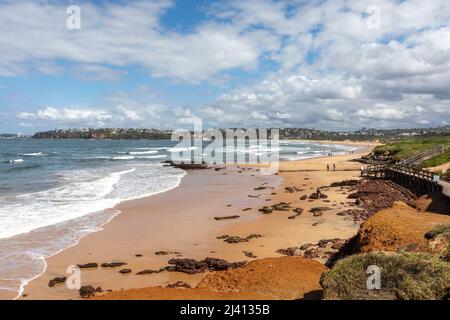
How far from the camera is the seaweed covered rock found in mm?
7613

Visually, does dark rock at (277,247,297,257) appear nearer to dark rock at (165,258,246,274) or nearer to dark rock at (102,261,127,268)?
dark rock at (165,258,246,274)

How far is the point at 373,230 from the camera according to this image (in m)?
13.1

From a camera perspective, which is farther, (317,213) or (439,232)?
(317,213)

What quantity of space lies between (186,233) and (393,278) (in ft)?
41.9

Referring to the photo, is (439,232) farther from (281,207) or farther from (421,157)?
(421,157)

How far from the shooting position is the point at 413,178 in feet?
108

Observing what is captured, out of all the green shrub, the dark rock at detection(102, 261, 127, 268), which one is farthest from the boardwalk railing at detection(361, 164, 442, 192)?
the dark rock at detection(102, 261, 127, 268)

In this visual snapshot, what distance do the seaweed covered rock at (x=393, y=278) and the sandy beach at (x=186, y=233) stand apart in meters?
5.79

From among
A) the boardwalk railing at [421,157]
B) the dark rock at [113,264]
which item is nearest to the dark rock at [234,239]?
the dark rock at [113,264]

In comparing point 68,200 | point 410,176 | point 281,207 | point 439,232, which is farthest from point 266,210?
point 410,176

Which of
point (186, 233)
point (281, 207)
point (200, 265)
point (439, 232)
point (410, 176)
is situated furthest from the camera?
point (410, 176)
